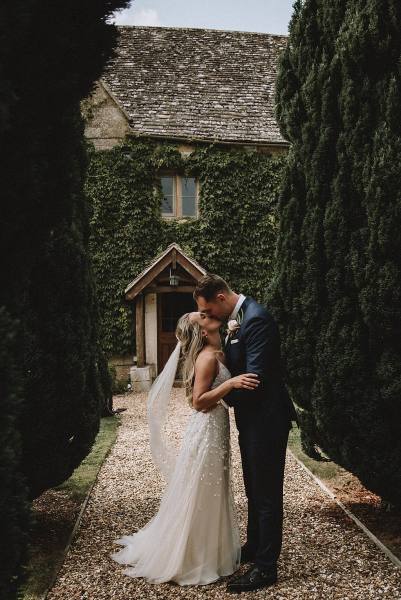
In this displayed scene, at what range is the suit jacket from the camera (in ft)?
12.6

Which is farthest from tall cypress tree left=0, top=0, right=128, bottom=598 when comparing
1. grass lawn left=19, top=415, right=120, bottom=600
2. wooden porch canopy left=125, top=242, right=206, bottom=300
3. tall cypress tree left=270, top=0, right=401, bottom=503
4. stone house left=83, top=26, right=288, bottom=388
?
stone house left=83, top=26, right=288, bottom=388

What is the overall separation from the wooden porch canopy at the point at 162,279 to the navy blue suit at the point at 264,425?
10.3 metres

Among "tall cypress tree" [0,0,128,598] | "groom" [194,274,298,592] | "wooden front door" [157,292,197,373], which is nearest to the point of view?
"tall cypress tree" [0,0,128,598]

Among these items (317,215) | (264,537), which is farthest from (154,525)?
(317,215)


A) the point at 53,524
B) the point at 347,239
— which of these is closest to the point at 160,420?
the point at 53,524

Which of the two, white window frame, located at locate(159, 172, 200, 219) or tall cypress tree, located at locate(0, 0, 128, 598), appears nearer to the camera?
tall cypress tree, located at locate(0, 0, 128, 598)

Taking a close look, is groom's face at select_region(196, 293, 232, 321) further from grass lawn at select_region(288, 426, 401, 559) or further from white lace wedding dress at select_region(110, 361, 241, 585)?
grass lawn at select_region(288, 426, 401, 559)

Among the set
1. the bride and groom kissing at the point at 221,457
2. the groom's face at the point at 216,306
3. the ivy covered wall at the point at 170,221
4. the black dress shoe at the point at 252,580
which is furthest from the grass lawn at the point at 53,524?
the ivy covered wall at the point at 170,221

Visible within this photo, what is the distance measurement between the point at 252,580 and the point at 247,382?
1397 mm

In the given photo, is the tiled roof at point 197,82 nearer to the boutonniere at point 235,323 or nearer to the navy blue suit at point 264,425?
the boutonniere at point 235,323

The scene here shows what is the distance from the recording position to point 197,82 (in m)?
16.8

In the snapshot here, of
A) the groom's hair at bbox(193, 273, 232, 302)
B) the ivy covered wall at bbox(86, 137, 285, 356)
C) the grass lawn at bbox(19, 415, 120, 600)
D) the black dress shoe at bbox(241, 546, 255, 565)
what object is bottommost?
the grass lawn at bbox(19, 415, 120, 600)

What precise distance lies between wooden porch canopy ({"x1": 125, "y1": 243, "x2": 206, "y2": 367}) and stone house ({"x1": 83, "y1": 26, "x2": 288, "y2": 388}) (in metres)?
0.03

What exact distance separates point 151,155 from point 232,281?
4.15 meters
